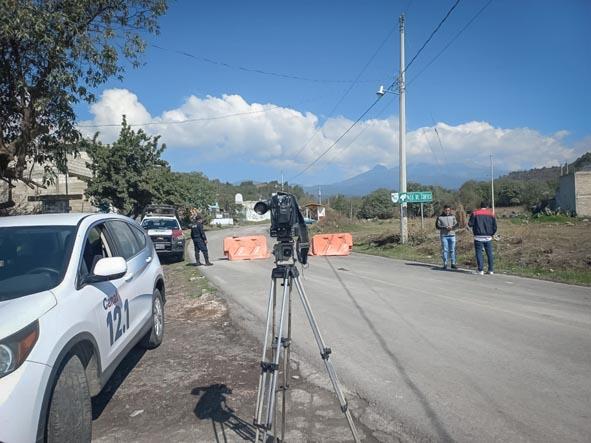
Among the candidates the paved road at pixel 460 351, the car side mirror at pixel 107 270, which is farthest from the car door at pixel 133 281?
the paved road at pixel 460 351

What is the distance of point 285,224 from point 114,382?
285 centimetres

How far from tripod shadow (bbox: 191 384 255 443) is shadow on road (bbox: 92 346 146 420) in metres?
0.82

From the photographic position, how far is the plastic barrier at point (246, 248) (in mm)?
17750

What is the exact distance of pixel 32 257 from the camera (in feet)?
13.1

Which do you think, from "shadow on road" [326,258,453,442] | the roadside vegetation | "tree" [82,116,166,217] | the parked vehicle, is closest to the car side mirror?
"shadow on road" [326,258,453,442]

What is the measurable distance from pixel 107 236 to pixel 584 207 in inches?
1835

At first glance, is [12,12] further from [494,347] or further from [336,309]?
[494,347]

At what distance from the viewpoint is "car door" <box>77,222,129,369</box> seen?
147 inches

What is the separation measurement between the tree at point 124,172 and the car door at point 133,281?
73.6 feet

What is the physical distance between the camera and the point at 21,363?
107 inches

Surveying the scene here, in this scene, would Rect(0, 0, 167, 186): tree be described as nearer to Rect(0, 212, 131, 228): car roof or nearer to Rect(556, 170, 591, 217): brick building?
Rect(0, 212, 131, 228): car roof

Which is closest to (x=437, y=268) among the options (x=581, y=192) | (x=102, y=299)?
(x=102, y=299)

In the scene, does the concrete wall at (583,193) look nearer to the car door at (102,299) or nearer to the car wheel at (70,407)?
the car door at (102,299)

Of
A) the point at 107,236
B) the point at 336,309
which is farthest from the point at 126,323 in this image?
the point at 336,309
